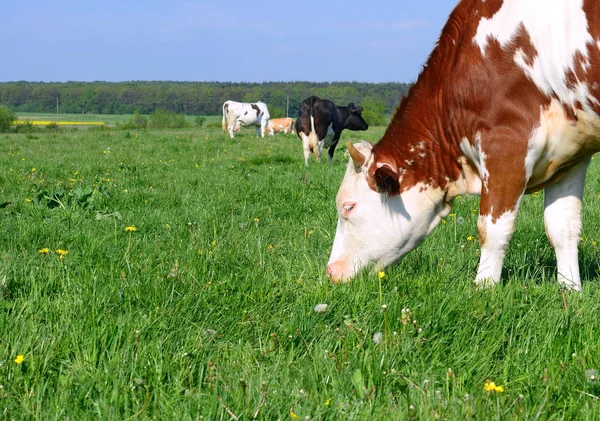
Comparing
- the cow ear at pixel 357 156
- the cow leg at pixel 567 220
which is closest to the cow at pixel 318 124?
the cow ear at pixel 357 156

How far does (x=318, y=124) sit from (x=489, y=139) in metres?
12.2

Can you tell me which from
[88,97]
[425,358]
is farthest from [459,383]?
[88,97]

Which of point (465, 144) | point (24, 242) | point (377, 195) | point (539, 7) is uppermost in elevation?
point (539, 7)

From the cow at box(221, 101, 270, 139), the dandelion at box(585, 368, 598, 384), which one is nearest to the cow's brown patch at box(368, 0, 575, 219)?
the dandelion at box(585, 368, 598, 384)

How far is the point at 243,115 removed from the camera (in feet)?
125

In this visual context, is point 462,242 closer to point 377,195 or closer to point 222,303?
point 377,195

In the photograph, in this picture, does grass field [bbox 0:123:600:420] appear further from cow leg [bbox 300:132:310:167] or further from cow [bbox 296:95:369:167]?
cow [bbox 296:95:369:167]

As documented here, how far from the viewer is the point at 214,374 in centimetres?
281

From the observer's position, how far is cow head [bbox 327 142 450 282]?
14.7 ft

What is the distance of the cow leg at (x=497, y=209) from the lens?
3.91 metres

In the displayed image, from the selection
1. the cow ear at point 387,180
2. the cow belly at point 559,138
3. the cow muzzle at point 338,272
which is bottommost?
the cow muzzle at point 338,272

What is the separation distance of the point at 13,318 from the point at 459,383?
6.65ft

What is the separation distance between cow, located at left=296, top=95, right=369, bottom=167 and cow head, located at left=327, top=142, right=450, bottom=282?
34.1 ft

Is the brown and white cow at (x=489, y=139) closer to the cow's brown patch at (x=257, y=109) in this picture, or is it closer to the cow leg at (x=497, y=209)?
the cow leg at (x=497, y=209)
